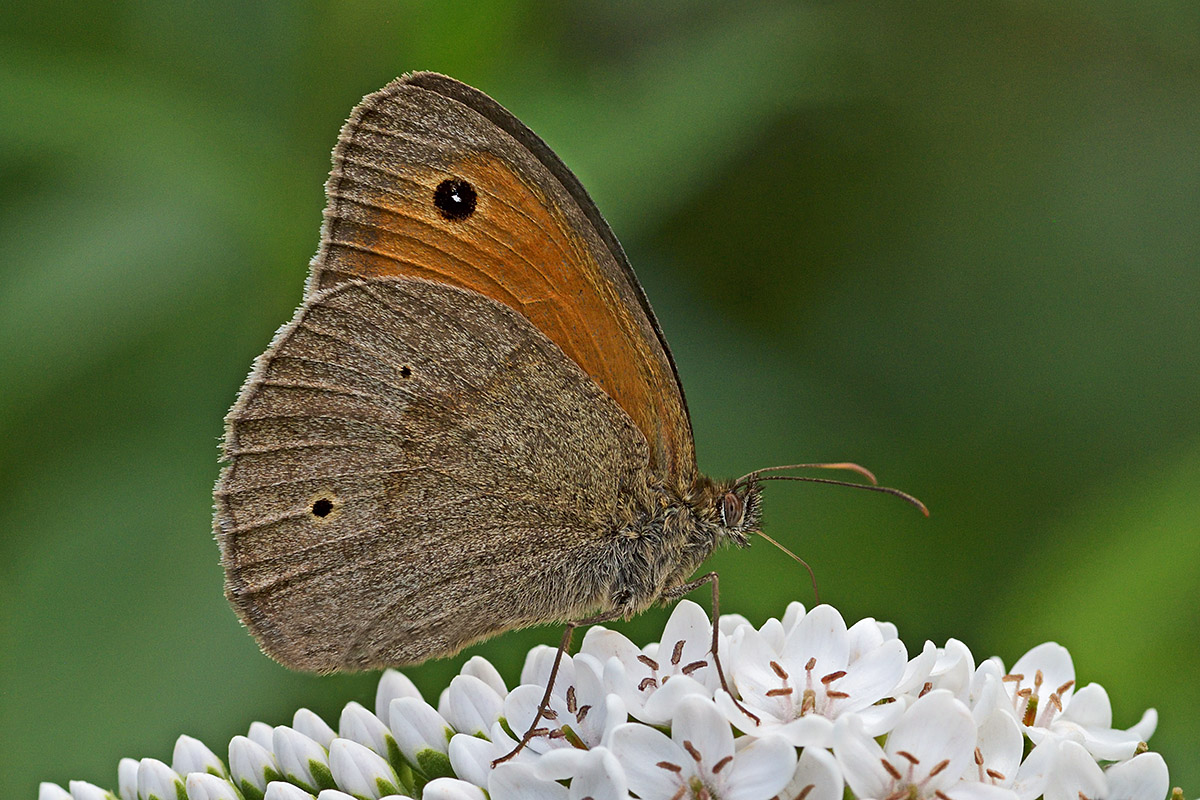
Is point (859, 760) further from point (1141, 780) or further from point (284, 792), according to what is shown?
point (284, 792)

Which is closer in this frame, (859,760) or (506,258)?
(859,760)

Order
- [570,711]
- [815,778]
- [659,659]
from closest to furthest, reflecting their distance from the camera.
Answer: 1. [815,778]
2. [570,711]
3. [659,659]

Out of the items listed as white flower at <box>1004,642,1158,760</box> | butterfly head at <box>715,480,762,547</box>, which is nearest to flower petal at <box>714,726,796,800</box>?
white flower at <box>1004,642,1158,760</box>

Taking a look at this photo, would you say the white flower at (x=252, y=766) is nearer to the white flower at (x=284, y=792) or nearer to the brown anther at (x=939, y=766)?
the white flower at (x=284, y=792)

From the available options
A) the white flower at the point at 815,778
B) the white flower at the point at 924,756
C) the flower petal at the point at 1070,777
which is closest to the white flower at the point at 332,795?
the white flower at the point at 815,778

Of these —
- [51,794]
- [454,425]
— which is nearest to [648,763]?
[454,425]

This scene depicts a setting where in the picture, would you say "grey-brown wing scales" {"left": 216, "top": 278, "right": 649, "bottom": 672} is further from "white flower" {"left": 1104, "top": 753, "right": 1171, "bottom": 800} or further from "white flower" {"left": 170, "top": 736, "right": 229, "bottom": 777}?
"white flower" {"left": 1104, "top": 753, "right": 1171, "bottom": 800}
